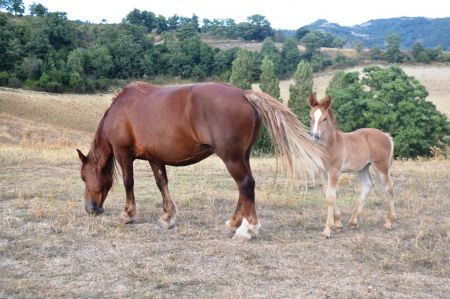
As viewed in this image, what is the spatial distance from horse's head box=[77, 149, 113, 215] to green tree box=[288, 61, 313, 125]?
40.1 meters

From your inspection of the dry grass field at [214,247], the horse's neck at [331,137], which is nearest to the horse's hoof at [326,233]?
the dry grass field at [214,247]

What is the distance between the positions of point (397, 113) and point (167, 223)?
3184 cm

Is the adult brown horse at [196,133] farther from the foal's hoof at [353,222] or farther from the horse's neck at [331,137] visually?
the foal's hoof at [353,222]

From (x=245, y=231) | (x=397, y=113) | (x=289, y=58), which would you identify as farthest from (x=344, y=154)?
(x=289, y=58)

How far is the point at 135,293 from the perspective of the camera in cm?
459

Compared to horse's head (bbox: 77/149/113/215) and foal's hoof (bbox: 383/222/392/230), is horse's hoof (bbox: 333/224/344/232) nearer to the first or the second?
foal's hoof (bbox: 383/222/392/230)

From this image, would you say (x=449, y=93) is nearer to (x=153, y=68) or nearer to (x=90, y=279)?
(x=153, y=68)

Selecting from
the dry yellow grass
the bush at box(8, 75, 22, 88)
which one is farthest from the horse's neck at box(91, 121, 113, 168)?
the bush at box(8, 75, 22, 88)

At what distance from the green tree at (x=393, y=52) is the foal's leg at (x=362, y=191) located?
89.6 meters

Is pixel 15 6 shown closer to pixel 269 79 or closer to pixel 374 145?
pixel 269 79

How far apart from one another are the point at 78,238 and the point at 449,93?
219ft

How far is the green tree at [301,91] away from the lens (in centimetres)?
4866

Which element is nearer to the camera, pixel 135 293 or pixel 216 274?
pixel 135 293

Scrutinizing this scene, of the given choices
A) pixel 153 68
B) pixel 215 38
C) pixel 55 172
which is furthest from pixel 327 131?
pixel 215 38
